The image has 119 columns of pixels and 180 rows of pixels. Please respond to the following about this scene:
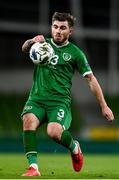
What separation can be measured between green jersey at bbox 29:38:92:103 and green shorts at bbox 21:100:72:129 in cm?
6

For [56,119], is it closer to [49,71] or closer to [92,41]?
[49,71]

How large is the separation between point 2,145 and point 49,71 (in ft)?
36.5

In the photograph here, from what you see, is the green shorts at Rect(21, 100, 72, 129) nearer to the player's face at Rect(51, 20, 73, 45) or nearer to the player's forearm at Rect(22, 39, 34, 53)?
the player's forearm at Rect(22, 39, 34, 53)

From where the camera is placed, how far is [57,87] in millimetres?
10703

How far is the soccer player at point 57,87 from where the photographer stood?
10.5 meters

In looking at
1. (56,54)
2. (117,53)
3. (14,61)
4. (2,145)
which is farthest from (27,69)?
(56,54)

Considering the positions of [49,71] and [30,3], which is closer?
[49,71]

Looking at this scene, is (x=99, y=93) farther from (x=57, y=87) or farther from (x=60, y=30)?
(x=60, y=30)

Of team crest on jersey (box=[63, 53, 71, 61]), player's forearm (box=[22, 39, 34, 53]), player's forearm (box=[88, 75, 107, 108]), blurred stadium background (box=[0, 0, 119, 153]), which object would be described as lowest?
blurred stadium background (box=[0, 0, 119, 153])

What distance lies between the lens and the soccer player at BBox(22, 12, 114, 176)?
10.5 meters

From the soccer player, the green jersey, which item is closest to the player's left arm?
the soccer player

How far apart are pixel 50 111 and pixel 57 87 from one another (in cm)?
30

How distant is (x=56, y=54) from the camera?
10727mm

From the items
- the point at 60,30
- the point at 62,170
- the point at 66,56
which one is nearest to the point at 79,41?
the point at 62,170
